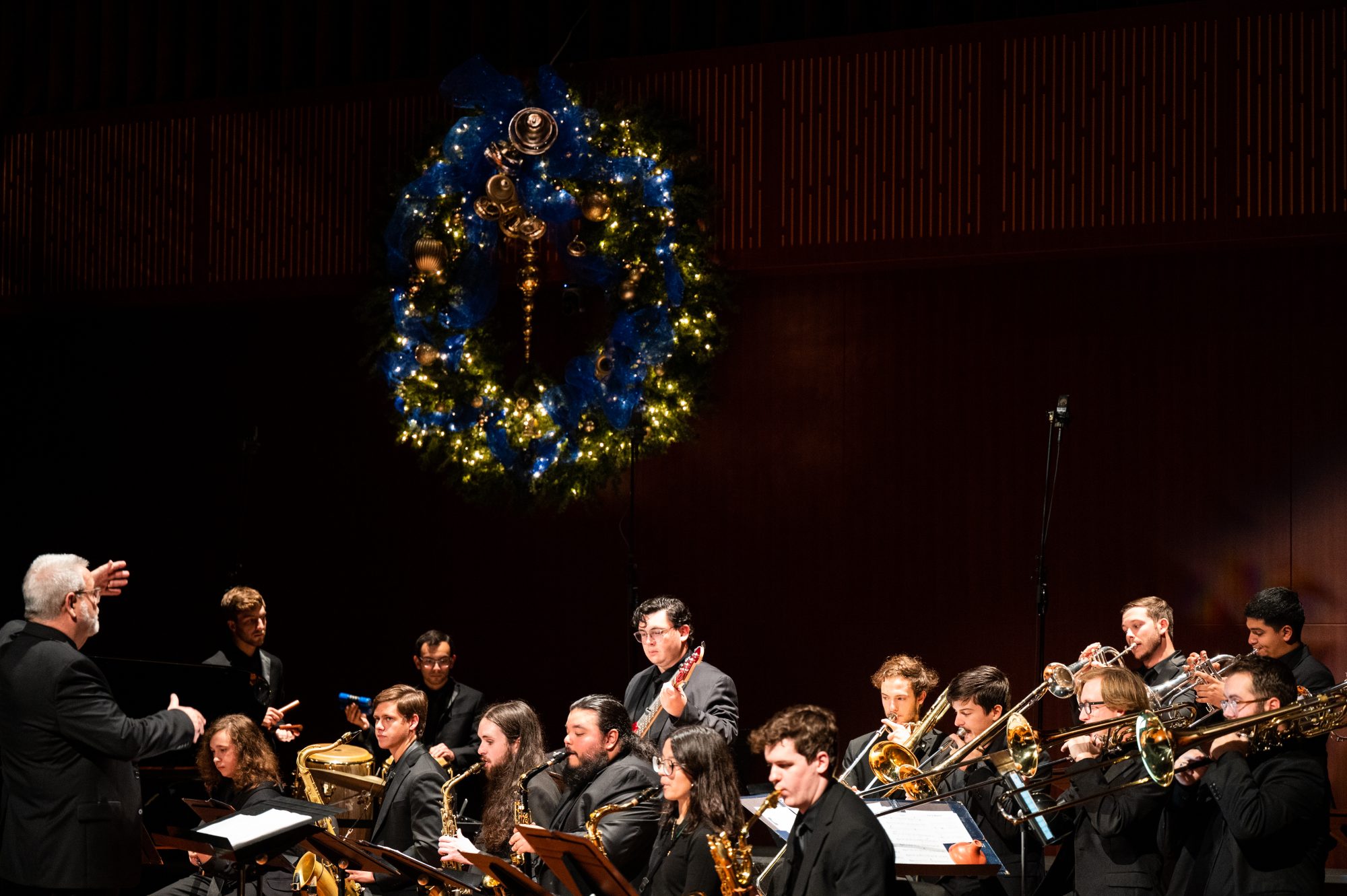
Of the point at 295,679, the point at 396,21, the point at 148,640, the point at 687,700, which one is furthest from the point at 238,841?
the point at 396,21

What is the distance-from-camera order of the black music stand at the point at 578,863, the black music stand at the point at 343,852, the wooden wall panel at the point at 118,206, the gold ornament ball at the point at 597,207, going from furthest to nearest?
1. the wooden wall panel at the point at 118,206
2. the gold ornament ball at the point at 597,207
3. the black music stand at the point at 343,852
4. the black music stand at the point at 578,863

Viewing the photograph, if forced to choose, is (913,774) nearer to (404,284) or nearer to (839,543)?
(839,543)

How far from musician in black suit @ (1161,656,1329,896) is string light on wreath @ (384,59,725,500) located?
12.1 feet

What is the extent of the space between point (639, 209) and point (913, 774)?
340 centimetres

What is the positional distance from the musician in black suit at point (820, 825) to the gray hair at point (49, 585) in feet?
8.50

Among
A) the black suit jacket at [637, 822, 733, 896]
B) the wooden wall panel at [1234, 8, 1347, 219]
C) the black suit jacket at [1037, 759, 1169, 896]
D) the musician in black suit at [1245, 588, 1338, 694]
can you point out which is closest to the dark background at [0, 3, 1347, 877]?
the wooden wall panel at [1234, 8, 1347, 219]

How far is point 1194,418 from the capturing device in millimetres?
7254

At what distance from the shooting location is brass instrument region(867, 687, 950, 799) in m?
5.14

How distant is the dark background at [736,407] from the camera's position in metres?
7.15

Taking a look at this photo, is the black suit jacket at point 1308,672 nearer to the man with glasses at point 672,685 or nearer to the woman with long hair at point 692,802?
the man with glasses at point 672,685

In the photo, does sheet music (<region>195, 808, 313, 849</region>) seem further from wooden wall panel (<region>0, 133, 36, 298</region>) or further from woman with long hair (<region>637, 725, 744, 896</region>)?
wooden wall panel (<region>0, 133, 36, 298</region>)

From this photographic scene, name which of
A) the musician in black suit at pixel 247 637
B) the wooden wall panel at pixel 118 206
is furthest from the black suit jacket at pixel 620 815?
the wooden wall panel at pixel 118 206

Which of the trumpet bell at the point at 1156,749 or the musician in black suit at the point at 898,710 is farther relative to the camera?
the musician in black suit at the point at 898,710

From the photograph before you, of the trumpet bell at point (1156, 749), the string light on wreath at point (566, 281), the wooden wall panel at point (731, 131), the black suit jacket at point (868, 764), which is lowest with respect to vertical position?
the black suit jacket at point (868, 764)
